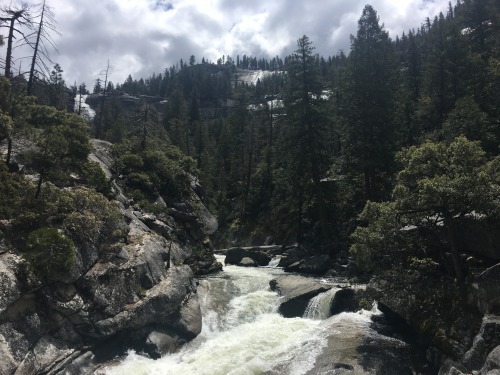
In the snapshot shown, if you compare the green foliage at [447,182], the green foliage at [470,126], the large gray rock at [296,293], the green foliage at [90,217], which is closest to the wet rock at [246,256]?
the large gray rock at [296,293]

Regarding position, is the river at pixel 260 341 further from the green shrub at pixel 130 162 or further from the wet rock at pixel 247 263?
the green shrub at pixel 130 162

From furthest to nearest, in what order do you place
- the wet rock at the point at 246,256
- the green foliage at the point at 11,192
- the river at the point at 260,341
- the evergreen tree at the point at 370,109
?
1. the wet rock at the point at 246,256
2. the evergreen tree at the point at 370,109
3. the river at the point at 260,341
4. the green foliage at the point at 11,192

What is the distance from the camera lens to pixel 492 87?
122 feet

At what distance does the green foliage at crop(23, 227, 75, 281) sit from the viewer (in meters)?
14.8

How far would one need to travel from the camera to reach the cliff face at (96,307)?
A: 1365 cm

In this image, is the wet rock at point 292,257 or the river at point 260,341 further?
the wet rock at point 292,257

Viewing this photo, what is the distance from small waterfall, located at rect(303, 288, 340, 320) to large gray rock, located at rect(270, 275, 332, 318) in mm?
494

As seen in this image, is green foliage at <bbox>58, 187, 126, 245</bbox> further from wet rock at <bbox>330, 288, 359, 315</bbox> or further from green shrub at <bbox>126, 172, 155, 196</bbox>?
wet rock at <bbox>330, 288, 359, 315</bbox>

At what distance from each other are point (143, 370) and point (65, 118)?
18.6 metres

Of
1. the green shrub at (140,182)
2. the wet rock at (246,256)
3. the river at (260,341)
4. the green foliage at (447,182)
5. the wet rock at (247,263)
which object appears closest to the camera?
the green foliage at (447,182)

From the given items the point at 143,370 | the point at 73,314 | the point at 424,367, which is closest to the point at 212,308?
the point at 143,370

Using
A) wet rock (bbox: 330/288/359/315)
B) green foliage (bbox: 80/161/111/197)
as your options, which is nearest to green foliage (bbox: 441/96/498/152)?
wet rock (bbox: 330/288/359/315)

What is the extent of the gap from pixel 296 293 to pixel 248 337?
5763 mm

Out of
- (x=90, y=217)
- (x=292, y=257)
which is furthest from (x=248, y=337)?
(x=292, y=257)
